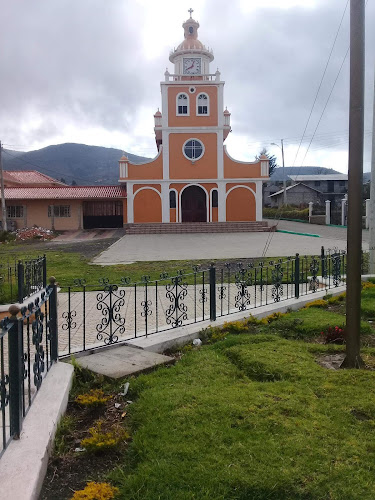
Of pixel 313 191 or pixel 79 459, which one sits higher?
pixel 313 191

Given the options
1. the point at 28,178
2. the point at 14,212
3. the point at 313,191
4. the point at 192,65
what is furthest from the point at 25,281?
the point at 313,191

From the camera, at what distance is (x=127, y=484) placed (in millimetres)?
2764

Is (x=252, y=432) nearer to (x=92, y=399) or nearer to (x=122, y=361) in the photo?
(x=92, y=399)

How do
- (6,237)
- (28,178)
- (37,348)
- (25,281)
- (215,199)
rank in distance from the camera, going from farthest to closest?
1. (28,178)
2. (215,199)
3. (6,237)
4. (25,281)
5. (37,348)

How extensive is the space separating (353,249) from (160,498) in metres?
3.14

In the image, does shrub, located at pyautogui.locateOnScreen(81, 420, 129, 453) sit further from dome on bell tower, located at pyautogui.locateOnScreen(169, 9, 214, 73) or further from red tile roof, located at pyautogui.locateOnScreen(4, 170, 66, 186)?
Result: red tile roof, located at pyautogui.locateOnScreen(4, 170, 66, 186)

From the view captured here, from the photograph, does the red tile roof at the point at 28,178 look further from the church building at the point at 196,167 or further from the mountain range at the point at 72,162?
the mountain range at the point at 72,162

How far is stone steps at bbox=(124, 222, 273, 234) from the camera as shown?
3130 cm

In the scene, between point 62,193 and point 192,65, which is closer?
point 62,193

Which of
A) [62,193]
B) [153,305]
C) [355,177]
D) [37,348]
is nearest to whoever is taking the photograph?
[37,348]

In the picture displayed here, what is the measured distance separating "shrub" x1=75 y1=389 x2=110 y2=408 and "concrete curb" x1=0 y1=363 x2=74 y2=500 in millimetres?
126

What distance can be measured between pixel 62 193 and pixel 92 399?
102ft

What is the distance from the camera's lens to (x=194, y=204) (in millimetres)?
34156

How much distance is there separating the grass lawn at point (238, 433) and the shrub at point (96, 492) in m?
0.07
